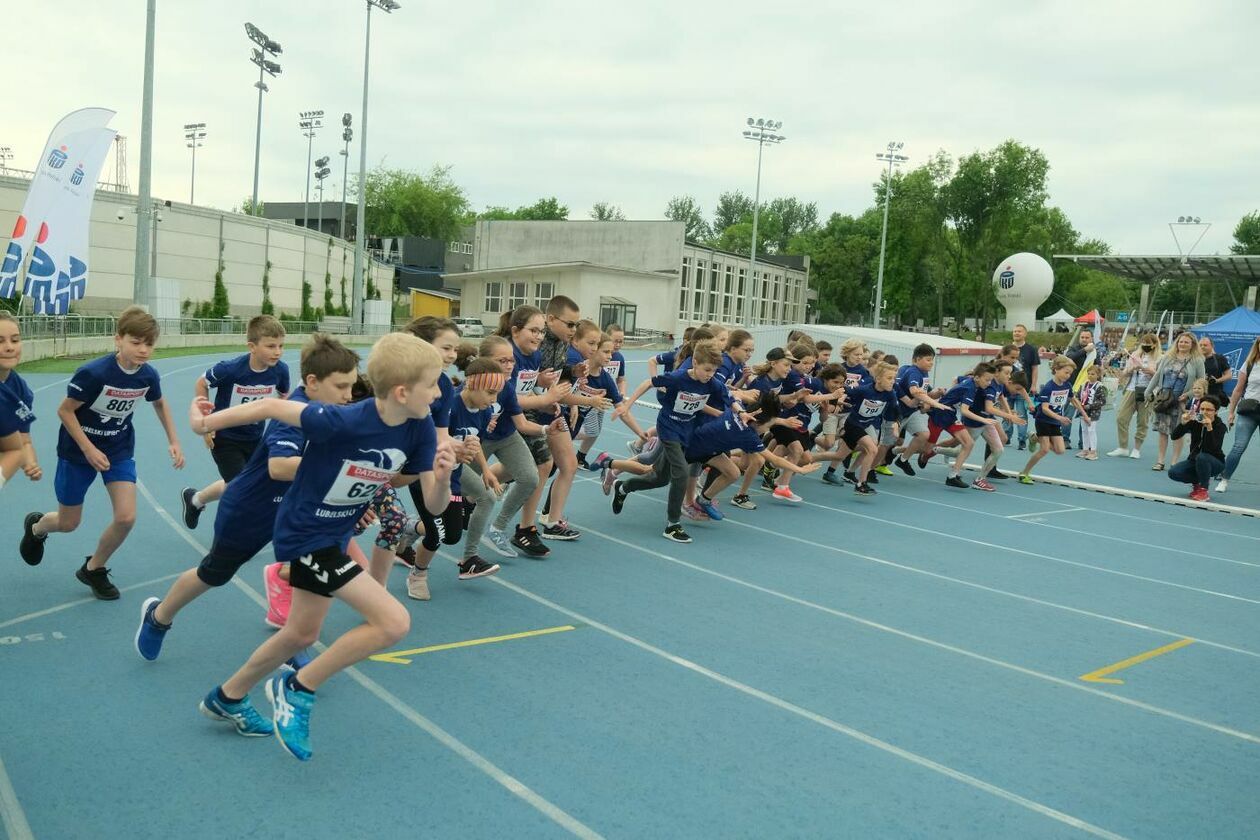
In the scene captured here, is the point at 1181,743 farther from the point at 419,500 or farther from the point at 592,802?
the point at 419,500

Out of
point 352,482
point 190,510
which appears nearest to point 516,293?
point 190,510

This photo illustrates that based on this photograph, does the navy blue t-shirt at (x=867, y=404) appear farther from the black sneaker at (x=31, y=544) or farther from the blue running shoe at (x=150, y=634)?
the blue running shoe at (x=150, y=634)

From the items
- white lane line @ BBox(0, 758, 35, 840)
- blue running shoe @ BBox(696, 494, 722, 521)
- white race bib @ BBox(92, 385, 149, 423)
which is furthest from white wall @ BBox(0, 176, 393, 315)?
white lane line @ BBox(0, 758, 35, 840)

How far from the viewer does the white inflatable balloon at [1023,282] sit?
182ft

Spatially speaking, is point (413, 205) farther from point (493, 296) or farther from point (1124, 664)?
point (1124, 664)

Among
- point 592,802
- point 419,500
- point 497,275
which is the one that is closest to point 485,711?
point 592,802

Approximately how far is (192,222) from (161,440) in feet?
116

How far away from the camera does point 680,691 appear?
5227 mm

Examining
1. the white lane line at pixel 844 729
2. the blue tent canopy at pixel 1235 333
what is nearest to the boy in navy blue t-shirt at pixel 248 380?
the white lane line at pixel 844 729

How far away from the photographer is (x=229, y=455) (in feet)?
22.0

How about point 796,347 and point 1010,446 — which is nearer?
point 796,347

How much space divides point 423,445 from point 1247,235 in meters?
115

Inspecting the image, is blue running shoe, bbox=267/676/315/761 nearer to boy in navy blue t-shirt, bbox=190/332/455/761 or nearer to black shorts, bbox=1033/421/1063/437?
boy in navy blue t-shirt, bbox=190/332/455/761

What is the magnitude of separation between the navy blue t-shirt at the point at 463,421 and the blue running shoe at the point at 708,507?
3.36m
